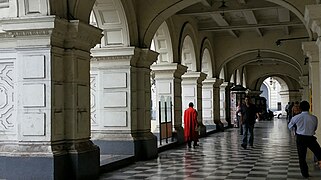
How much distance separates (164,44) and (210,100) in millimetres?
7657

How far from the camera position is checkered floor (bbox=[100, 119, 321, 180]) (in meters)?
9.29

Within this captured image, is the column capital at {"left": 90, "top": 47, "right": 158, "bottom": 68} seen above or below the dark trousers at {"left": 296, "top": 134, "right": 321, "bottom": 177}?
above

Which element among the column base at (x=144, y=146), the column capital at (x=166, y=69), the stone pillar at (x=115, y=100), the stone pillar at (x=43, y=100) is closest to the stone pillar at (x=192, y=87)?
the column capital at (x=166, y=69)

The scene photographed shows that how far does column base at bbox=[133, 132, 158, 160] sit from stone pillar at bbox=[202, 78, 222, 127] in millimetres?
10426

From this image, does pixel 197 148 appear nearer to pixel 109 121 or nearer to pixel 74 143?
pixel 109 121

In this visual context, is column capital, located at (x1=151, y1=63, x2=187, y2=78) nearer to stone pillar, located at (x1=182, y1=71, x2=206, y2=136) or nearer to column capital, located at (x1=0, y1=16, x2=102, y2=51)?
stone pillar, located at (x1=182, y1=71, x2=206, y2=136)

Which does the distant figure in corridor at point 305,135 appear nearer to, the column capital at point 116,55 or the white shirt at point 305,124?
the white shirt at point 305,124

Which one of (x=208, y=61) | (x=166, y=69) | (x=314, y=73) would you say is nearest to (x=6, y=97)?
(x=314, y=73)

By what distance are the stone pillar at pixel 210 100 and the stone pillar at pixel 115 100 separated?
11.0m

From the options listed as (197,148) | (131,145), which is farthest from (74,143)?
(197,148)

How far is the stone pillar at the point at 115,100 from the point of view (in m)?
11.7

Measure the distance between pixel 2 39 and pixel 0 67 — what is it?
0.50m

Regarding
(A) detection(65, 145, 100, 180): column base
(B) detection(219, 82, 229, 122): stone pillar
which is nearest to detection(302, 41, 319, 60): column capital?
(A) detection(65, 145, 100, 180): column base

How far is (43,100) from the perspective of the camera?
8062 millimetres
